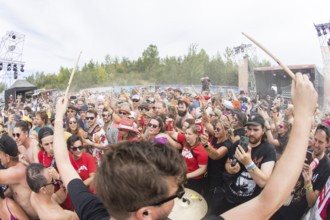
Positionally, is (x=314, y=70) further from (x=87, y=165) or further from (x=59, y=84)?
(x=59, y=84)

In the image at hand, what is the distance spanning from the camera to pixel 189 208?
271 centimetres

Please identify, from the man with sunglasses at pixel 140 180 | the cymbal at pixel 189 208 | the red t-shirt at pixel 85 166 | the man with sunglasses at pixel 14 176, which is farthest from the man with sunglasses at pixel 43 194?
the man with sunglasses at pixel 140 180

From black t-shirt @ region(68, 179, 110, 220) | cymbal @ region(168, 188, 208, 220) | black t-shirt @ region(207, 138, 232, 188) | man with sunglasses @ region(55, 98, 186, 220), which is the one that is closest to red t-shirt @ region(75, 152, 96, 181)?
cymbal @ region(168, 188, 208, 220)

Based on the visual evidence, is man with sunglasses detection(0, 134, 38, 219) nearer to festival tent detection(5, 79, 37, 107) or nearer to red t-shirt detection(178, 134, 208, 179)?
red t-shirt detection(178, 134, 208, 179)

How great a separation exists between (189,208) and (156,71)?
43.1m

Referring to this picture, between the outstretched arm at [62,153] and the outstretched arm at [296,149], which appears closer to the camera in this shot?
the outstretched arm at [296,149]

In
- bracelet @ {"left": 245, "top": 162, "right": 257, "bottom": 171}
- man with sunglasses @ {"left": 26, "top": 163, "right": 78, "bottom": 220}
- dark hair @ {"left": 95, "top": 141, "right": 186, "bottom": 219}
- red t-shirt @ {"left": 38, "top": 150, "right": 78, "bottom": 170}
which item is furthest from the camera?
red t-shirt @ {"left": 38, "top": 150, "right": 78, "bottom": 170}

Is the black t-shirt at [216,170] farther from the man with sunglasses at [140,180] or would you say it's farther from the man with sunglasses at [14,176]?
the man with sunglasses at [140,180]

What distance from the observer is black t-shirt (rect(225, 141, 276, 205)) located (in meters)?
2.69

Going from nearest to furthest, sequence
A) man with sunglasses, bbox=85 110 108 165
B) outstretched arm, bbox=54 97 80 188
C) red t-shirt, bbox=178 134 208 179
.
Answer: outstretched arm, bbox=54 97 80 188, red t-shirt, bbox=178 134 208 179, man with sunglasses, bbox=85 110 108 165

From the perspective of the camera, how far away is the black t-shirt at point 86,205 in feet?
4.31

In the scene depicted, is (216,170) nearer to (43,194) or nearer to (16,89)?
(43,194)

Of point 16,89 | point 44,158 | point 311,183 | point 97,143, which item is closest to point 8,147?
point 44,158

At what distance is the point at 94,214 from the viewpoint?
132cm
